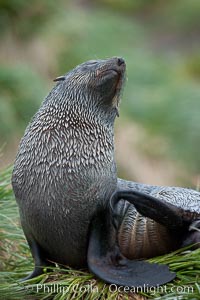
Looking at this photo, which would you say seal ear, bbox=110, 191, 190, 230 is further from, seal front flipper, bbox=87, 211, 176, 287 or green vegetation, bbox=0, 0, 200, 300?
green vegetation, bbox=0, 0, 200, 300

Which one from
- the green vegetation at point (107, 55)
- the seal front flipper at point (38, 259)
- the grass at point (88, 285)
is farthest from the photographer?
the green vegetation at point (107, 55)

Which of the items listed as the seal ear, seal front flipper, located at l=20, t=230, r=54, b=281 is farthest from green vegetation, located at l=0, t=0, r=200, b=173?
the seal ear

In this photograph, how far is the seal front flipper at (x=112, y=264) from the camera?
9.63 feet

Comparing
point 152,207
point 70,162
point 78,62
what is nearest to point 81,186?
point 70,162

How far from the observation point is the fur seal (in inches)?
116

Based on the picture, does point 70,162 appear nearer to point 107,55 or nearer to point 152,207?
point 152,207

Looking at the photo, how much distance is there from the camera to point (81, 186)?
2.93 meters

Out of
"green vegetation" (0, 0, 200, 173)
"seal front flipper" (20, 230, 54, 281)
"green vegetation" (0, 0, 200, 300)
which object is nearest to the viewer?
"seal front flipper" (20, 230, 54, 281)

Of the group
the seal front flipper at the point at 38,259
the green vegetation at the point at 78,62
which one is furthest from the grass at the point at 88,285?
the green vegetation at the point at 78,62

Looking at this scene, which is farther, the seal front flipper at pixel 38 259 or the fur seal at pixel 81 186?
the seal front flipper at pixel 38 259

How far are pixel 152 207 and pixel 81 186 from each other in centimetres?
25

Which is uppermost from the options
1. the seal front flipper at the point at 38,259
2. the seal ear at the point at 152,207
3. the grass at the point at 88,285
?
the seal ear at the point at 152,207

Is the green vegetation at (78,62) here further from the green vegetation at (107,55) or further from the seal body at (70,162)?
the seal body at (70,162)

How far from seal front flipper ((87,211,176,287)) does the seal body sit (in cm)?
4
